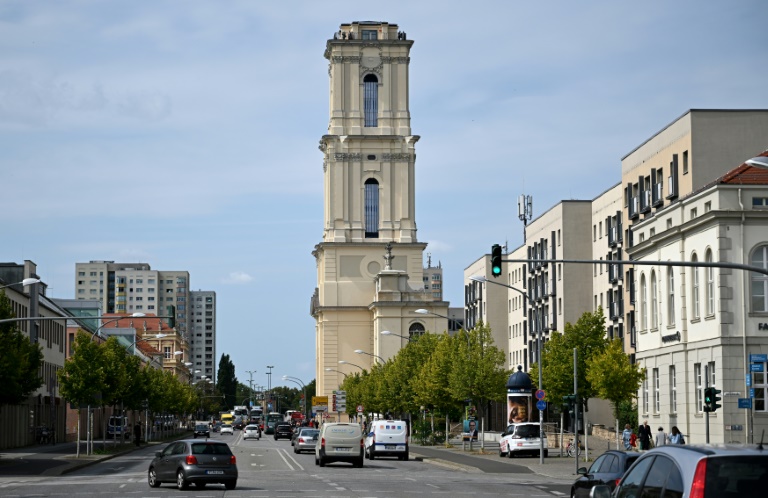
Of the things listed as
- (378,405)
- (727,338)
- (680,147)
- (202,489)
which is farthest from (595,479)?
(378,405)

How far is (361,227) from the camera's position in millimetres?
138375

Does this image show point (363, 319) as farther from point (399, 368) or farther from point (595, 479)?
point (595, 479)

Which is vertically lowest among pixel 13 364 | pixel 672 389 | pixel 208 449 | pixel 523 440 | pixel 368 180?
pixel 523 440

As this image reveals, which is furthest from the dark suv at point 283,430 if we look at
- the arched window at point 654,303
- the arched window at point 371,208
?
the arched window at point 654,303

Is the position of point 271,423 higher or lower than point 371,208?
lower

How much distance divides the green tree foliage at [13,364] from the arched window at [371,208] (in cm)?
8046

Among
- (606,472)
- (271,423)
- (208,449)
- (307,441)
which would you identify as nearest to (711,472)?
(606,472)

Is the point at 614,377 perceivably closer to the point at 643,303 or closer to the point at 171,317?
the point at 643,303

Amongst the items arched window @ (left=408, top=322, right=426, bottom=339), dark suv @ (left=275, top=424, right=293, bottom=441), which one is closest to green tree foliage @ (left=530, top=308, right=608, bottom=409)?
dark suv @ (left=275, top=424, right=293, bottom=441)

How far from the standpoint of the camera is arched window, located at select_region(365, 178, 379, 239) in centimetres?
13838

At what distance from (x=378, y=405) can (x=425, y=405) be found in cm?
1938

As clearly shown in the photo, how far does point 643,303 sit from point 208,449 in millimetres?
27974

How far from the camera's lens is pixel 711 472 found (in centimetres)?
1084

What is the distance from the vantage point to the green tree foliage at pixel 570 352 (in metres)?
64.2
